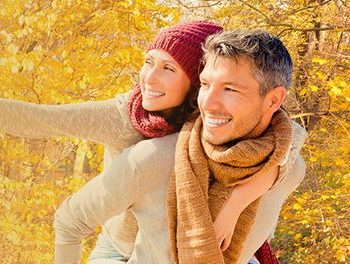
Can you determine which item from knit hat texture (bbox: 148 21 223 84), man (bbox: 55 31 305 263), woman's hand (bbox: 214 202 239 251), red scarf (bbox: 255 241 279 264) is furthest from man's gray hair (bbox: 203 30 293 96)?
red scarf (bbox: 255 241 279 264)

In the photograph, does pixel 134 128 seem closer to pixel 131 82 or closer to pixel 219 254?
pixel 219 254

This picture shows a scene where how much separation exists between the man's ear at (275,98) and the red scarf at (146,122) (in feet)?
1.09

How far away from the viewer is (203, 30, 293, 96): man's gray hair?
4.82 feet

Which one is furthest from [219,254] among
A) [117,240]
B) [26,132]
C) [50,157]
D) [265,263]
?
[50,157]

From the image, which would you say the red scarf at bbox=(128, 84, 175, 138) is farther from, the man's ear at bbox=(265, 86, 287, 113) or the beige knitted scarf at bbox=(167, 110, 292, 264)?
the man's ear at bbox=(265, 86, 287, 113)

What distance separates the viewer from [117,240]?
1.76 meters

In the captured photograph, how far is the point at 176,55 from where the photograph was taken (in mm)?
1637

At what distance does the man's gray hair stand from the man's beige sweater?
0.32 m

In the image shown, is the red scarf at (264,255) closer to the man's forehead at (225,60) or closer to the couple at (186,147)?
the couple at (186,147)

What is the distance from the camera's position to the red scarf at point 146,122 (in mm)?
1607

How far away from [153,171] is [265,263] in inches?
29.4

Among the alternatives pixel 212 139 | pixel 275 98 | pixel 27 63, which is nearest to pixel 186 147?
pixel 212 139

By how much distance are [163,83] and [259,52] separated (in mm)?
342

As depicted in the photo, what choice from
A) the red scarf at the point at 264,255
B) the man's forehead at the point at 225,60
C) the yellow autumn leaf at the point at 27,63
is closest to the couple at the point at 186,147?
the man's forehead at the point at 225,60
